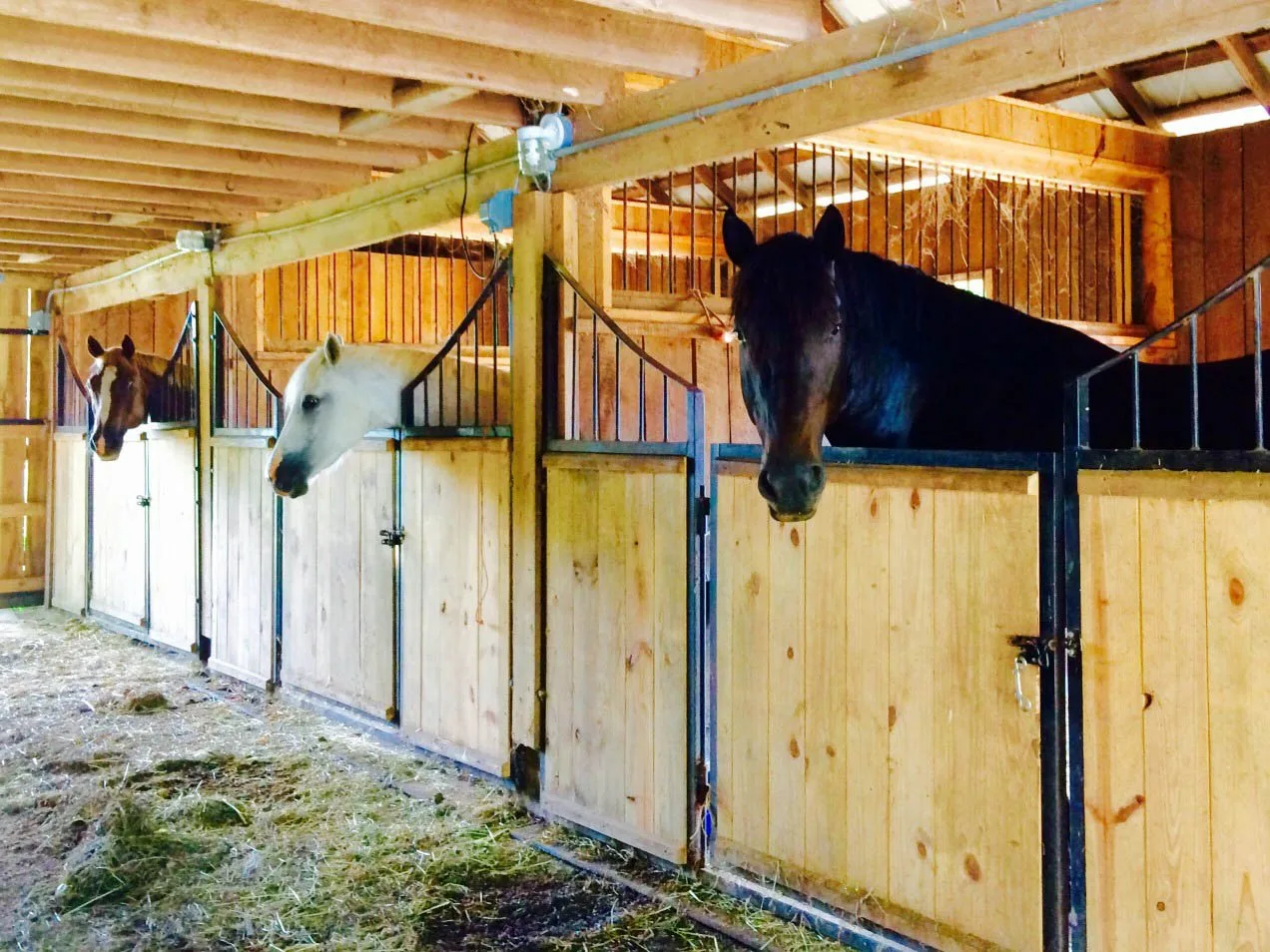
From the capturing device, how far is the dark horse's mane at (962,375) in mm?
2326

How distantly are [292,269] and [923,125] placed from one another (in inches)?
184

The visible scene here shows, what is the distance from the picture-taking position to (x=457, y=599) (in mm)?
3748

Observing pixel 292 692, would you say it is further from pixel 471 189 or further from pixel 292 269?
pixel 292 269

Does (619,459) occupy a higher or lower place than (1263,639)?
higher

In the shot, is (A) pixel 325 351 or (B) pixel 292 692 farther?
(B) pixel 292 692

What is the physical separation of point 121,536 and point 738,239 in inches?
218

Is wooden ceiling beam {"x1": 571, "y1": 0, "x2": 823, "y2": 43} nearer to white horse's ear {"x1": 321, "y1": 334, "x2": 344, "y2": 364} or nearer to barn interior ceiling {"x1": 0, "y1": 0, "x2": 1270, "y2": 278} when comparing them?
barn interior ceiling {"x1": 0, "y1": 0, "x2": 1270, "y2": 278}

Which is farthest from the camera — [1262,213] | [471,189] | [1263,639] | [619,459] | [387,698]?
[1262,213]

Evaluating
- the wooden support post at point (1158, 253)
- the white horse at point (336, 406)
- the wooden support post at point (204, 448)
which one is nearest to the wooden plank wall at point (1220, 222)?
the wooden support post at point (1158, 253)

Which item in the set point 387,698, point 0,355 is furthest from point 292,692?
point 0,355

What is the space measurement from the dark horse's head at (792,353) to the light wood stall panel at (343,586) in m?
2.26

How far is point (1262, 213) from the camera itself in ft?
16.5

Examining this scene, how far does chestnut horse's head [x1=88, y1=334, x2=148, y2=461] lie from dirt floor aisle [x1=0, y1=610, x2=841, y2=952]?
202 centimetres

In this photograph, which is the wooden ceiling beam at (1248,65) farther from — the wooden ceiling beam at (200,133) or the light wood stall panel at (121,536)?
the light wood stall panel at (121,536)
